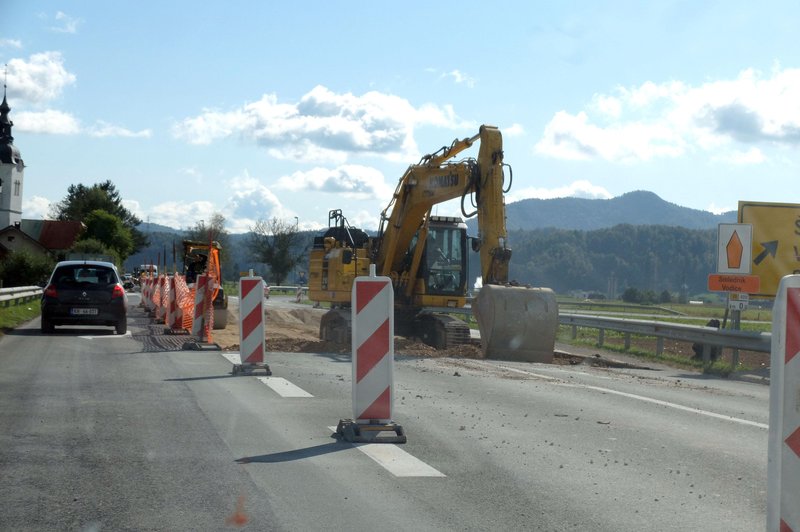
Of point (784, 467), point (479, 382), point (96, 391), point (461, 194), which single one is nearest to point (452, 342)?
point (461, 194)

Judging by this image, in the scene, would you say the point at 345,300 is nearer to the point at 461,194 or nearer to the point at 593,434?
the point at 461,194

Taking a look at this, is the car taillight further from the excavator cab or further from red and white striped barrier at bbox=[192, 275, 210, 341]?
the excavator cab

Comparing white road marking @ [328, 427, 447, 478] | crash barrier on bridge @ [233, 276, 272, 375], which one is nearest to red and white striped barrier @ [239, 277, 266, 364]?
crash barrier on bridge @ [233, 276, 272, 375]

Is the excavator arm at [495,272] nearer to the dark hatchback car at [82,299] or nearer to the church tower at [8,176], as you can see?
the dark hatchback car at [82,299]

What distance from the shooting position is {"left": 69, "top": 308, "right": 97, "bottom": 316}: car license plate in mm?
21547

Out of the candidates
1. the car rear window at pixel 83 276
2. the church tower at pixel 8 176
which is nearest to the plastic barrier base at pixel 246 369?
the car rear window at pixel 83 276

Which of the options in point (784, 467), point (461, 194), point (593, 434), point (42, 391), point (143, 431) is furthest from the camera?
point (461, 194)

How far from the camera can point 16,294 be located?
35438 millimetres

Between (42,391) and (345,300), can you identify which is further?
(345,300)

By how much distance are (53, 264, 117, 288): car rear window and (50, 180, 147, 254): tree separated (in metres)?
118

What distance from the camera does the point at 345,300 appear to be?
2397 cm

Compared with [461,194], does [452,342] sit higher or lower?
Result: lower

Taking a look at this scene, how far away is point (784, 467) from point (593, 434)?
179 inches

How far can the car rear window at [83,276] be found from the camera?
21.9 m
